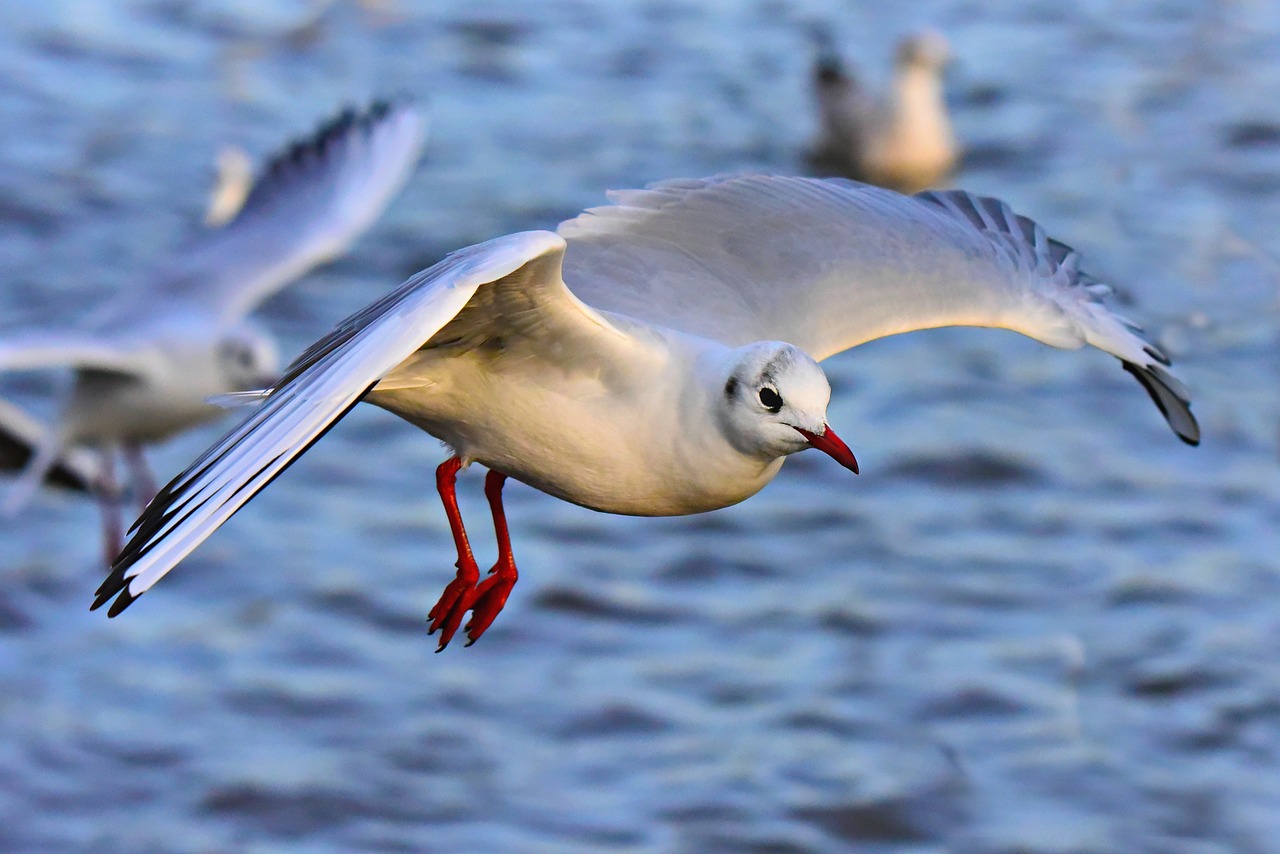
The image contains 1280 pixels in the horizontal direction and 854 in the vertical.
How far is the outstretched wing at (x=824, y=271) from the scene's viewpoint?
5.43m

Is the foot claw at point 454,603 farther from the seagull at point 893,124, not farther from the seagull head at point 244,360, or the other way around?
the seagull at point 893,124

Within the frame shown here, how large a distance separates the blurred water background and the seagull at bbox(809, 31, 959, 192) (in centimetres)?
39

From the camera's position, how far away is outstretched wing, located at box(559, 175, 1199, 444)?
17.8ft

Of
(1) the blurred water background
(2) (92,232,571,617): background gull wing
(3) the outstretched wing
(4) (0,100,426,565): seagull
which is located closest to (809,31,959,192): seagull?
(1) the blurred water background

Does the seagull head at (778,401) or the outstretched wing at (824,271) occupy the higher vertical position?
the outstretched wing at (824,271)

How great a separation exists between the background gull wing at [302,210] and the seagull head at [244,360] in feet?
0.52

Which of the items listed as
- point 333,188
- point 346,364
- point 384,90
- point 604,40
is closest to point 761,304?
point 346,364

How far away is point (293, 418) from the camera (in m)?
4.21

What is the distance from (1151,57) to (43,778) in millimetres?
11033

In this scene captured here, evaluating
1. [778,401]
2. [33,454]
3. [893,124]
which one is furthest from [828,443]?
[893,124]

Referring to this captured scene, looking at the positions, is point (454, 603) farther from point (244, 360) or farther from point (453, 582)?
point (244, 360)

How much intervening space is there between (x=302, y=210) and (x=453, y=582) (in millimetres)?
4545

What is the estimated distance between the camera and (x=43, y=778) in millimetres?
11297

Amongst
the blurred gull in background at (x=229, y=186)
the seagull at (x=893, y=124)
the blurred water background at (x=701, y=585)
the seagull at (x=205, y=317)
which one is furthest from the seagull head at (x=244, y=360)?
the seagull at (x=893, y=124)
